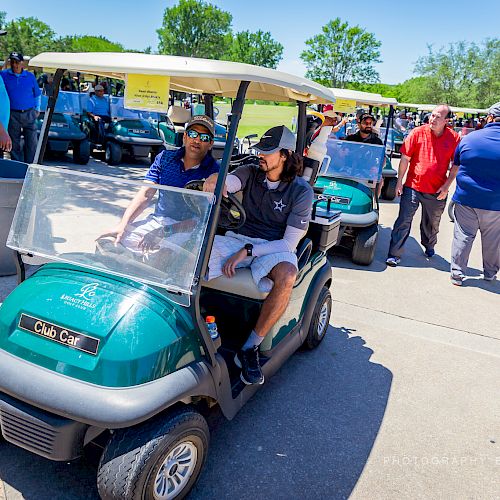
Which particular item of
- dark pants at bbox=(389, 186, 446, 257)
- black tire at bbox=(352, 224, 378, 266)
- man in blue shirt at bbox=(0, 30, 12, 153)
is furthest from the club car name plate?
dark pants at bbox=(389, 186, 446, 257)

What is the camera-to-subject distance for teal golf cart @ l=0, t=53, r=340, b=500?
1760 mm

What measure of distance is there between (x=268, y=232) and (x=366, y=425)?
121cm

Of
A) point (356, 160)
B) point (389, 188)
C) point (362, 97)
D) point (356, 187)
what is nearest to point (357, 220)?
point (356, 187)

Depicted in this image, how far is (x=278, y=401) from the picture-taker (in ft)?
9.32

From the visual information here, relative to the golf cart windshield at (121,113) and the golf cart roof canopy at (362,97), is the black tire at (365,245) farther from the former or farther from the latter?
the golf cart windshield at (121,113)

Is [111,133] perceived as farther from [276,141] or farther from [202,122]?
[276,141]

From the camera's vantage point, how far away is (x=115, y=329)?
184cm

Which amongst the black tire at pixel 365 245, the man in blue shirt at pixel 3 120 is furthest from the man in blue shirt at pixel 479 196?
the man in blue shirt at pixel 3 120

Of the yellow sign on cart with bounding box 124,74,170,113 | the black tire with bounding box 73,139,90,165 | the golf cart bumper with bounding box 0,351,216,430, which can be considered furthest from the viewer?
the black tire with bounding box 73,139,90,165

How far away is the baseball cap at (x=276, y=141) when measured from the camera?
281 cm

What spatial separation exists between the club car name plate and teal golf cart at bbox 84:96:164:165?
8061mm

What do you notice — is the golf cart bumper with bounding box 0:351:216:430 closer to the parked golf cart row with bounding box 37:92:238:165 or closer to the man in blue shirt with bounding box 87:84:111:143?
the parked golf cart row with bounding box 37:92:238:165

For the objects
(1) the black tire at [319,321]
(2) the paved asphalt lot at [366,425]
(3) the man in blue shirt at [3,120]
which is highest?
(3) the man in blue shirt at [3,120]

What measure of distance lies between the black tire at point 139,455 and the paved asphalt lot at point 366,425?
349 millimetres
